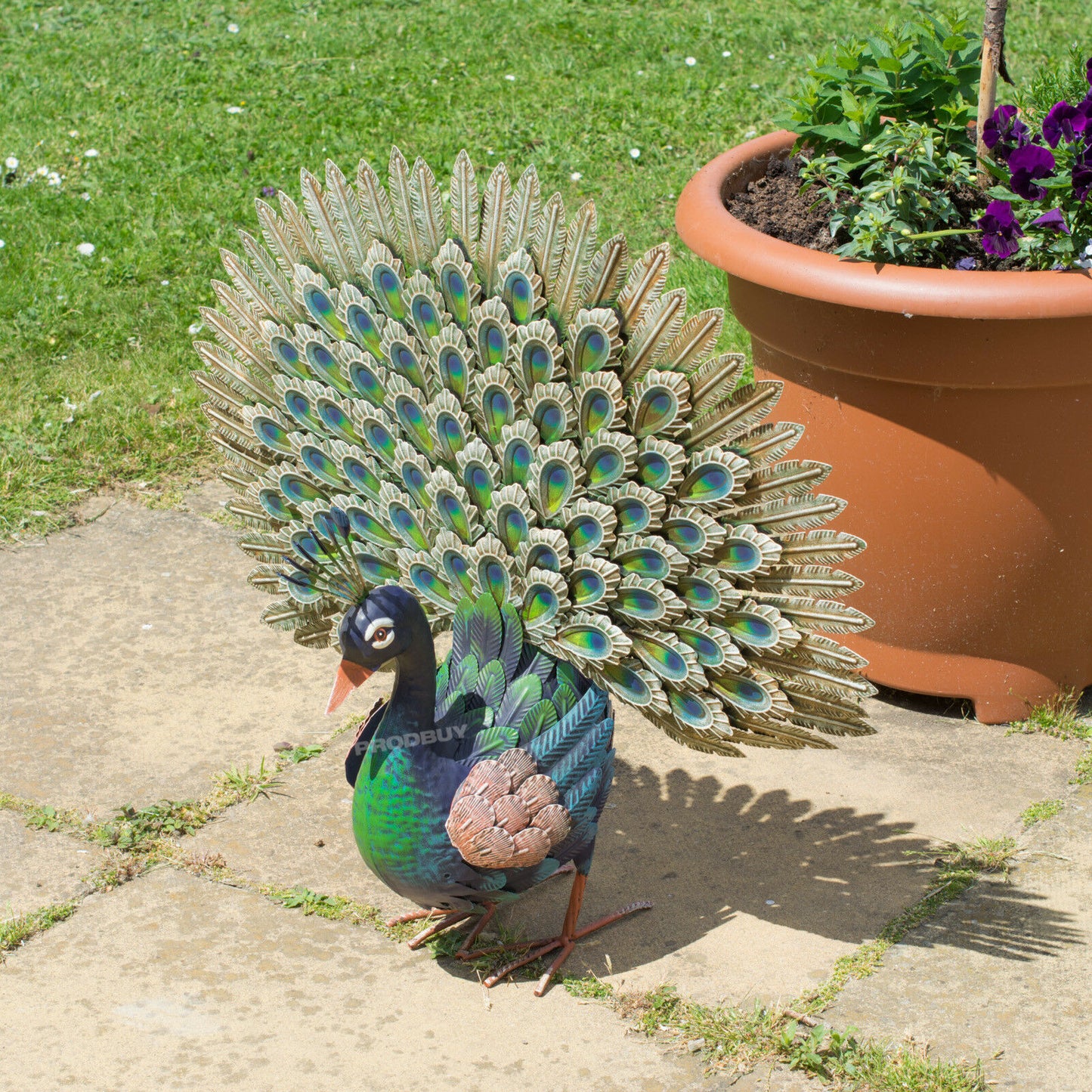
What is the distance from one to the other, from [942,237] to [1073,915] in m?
1.89

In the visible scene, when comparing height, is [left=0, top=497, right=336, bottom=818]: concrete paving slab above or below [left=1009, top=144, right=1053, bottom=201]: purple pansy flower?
below

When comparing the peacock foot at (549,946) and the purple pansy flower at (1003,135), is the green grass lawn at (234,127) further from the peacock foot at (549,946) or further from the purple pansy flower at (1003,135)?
the peacock foot at (549,946)

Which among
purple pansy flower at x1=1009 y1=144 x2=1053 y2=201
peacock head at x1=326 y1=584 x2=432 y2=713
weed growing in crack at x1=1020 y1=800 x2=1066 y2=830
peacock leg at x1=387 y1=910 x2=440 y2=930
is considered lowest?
peacock leg at x1=387 y1=910 x2=440 y2=930

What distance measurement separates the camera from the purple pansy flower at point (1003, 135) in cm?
388

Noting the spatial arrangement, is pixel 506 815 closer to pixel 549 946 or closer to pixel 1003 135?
pixel 549 946

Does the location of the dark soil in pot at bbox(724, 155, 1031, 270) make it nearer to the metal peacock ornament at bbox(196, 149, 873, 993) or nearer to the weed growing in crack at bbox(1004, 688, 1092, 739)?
the metal peacock ornament at bbox(196, 149, 873, 993)

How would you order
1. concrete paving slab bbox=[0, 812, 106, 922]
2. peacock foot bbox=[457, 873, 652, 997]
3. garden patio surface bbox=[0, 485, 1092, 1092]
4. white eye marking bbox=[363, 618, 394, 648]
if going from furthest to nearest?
1. concrete paving slab bbox=[0, 812, 106, 922]
2. peacock foot bbox=[457, 873, 652, 997]
3. garden patio surface bbox=[0, 485, 1092, 1092]
4. white eye marking bbox=[363, 618, 394, 648]

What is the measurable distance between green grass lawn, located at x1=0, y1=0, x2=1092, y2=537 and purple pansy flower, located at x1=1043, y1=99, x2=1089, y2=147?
2.32m

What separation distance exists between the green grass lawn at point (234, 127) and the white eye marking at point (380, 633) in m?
2.76

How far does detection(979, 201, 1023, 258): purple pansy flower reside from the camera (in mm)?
3836

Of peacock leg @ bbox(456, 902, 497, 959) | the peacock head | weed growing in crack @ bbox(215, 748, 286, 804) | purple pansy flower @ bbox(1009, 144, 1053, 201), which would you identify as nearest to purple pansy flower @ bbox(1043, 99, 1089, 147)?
purple pansy flower @ bbox(1009, 144, 1053, 201)

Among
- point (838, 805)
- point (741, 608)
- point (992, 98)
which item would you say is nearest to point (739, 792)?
point (838, 805)

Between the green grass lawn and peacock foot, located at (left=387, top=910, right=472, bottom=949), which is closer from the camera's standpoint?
peacock foot, located at (left=387, top=910, right=472, bottom=949)

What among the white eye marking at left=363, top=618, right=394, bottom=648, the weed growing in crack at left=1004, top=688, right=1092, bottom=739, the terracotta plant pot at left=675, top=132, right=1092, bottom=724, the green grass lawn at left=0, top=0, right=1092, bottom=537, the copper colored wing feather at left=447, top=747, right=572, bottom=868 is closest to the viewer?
the white eye marking at left=363, top=618, right=394, bottom=648
